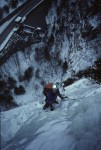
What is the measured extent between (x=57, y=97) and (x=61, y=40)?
10.5 meters

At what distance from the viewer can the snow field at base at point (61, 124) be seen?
601cm

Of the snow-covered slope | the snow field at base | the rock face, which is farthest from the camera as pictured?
the rock face

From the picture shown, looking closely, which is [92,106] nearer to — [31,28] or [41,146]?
[41,146]

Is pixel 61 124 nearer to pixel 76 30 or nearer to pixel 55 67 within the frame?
pixel 55 67

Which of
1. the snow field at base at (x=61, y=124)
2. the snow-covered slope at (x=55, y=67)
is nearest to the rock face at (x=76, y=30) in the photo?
the snow-covered slope at (x=55, y=67)

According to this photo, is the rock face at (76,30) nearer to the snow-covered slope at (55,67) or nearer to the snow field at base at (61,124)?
the snow-covered slope at (55,67)

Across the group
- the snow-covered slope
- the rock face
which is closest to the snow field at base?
the snow-covered slope

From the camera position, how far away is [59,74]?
59.8 ft

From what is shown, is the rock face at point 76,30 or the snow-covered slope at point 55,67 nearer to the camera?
the snow-covered slope at point 55,67

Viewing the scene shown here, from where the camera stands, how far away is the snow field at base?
6.01 m

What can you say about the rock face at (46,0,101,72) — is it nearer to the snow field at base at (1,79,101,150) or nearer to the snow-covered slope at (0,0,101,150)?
the snow-covered slope at (0,0,101,150)

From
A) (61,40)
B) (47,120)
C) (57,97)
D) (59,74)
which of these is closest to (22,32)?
(61,40)

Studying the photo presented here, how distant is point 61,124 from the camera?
23.3ft

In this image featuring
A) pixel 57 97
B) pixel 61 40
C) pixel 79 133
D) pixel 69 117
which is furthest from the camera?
pixel 61 40
